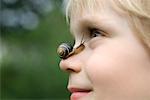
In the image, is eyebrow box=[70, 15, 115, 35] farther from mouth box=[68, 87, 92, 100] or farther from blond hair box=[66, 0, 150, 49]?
mouth box=[68, 87, 92, 100]

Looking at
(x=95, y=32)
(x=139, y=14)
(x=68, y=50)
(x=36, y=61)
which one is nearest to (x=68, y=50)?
(x=68, y=50)

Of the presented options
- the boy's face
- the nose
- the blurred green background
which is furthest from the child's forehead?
the blurred green background

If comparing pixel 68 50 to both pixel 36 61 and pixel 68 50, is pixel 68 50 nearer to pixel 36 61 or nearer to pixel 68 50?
pixel 68 50

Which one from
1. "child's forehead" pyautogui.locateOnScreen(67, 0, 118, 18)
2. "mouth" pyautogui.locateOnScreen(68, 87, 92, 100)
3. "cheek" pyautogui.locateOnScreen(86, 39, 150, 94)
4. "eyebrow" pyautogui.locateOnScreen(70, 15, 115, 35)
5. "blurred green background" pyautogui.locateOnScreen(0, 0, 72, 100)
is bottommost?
"blurred green background" pyautogui.locateOnScreen(0, 0, 72, 100)

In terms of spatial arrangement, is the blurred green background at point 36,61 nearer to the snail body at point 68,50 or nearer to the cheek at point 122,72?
the snail body at point 68,50

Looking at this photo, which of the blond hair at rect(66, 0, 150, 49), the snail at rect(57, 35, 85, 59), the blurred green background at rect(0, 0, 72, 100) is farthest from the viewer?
the blurred green background at rect(0, 0, 72, 100)

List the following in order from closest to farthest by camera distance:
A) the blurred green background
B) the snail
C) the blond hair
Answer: the blond hair, the snail, the blurred green background

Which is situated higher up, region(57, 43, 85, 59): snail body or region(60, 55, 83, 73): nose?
region(57, 43, 85, 59): snail body

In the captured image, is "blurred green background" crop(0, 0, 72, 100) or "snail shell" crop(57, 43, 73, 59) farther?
"blurred green background" crop(0, 0, 72, 100)

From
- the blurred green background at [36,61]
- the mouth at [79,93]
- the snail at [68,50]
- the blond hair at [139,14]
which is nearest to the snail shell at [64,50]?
the snail at [68,50]
